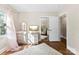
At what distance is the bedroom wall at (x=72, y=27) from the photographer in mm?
3021

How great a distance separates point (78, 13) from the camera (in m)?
2.96

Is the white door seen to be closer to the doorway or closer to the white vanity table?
the doorway

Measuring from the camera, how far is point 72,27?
341cm

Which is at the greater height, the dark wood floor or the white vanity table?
the white vanity table

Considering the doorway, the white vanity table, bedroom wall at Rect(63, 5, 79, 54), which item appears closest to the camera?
bedroom wall at Rect(63, 5, 79, 54)

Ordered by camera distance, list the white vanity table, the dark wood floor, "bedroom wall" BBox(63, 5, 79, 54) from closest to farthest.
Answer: "bedroom wall" BBox(63, 5, 79, 54) < the white vanity table < the dark wood floor

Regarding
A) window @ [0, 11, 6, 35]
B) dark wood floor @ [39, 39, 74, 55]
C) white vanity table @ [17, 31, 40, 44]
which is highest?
window @ [0, 11, 6, 35]

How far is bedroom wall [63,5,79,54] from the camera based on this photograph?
9.91ft

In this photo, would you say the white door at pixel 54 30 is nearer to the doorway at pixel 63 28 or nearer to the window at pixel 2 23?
the doorway at pixel 63 28

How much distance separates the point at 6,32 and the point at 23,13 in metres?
0.80

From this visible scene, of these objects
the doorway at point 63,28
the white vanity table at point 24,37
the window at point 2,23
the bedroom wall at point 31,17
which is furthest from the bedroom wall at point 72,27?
the window at point 2,23

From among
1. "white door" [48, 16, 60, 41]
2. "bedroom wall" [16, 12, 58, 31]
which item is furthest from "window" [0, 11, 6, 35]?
"white door" [48, 16, 60, 41]
